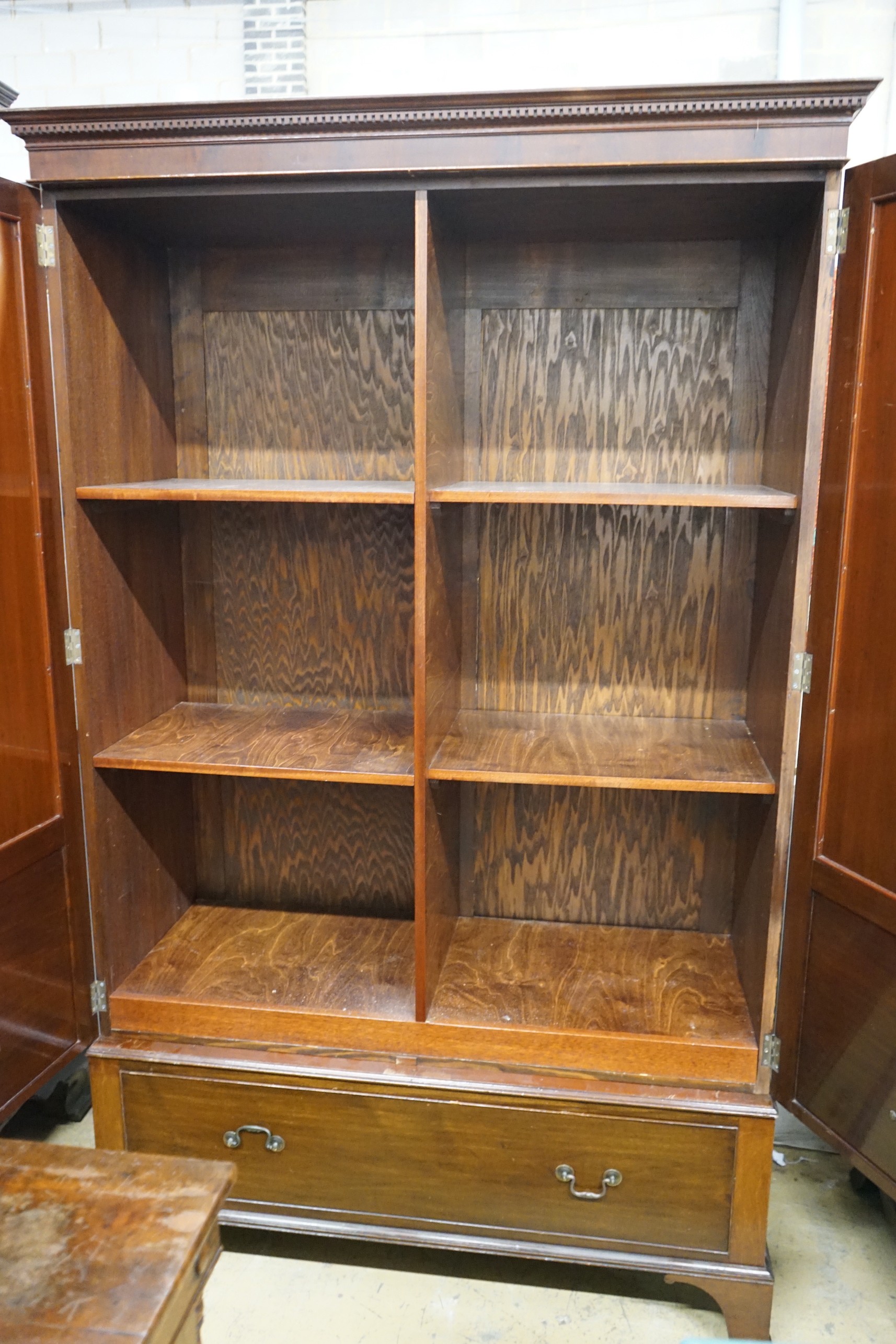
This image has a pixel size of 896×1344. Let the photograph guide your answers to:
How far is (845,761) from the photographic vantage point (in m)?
1.66

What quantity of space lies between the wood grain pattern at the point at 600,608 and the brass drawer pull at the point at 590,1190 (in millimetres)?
919

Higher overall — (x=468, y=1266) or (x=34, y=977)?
(x=34, y=977)

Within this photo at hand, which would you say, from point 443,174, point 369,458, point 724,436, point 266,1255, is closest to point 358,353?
point 369,458

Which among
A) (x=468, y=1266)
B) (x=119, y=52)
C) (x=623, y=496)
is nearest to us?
(x=623, y=496)

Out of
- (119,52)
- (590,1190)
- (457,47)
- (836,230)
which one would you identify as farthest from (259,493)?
(119,52)

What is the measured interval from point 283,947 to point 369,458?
3.65ft

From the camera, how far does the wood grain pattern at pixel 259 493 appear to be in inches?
65.7

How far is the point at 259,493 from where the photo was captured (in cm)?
169

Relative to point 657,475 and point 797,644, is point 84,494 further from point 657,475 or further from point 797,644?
point 797,644

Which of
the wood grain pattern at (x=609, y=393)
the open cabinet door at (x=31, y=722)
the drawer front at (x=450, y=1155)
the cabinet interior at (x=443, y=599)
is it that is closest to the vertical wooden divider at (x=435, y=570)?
the cabinet interior at (x=443, y=599)

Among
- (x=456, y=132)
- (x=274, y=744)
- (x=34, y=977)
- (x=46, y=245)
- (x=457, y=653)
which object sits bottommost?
(x=34, y=977)

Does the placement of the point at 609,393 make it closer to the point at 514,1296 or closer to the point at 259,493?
the point at 259,493

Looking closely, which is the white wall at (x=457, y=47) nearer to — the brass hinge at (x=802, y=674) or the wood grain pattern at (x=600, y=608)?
the wood grain pattern at (x=600, y=608)

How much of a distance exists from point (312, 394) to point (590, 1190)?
5.63ft
